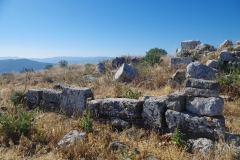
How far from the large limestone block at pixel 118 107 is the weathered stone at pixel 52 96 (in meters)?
1.35

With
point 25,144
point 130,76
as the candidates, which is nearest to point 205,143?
point 25,144

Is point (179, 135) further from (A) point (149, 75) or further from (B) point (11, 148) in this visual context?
(A) point (149, 75)

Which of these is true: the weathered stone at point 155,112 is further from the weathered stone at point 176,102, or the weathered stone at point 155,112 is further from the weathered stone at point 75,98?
the weathered stone at point 75,98

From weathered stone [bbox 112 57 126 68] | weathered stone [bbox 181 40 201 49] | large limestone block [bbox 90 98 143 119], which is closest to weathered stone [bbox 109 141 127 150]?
large limestone block [bbox 90 98 143 119]

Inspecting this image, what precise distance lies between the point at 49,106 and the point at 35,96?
656 mm

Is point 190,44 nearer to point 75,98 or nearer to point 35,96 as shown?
point 75,98

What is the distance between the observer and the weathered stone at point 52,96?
5652 mm

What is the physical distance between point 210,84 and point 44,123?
3.90 m

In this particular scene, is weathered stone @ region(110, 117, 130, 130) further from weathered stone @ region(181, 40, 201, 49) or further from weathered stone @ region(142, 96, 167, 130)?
weathered stone @ region(181, 40, 201, 49)

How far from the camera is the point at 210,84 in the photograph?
3861 millimetres

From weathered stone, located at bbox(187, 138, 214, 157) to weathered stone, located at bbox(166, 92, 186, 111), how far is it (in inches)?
27.0

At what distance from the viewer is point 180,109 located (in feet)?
13.1

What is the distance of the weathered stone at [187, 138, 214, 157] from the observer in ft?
10.7

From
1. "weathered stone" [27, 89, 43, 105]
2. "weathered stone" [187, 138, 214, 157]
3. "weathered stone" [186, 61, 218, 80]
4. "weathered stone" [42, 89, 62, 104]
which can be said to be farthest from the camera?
"weathered stone" [186, 61, 218, 80]
